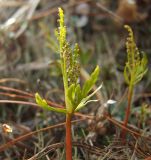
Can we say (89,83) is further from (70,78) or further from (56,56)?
(56,56)

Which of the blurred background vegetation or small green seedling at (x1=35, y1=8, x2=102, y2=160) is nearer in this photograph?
small green seedling at (x1=35, y1=8, x2=102, y2=160)

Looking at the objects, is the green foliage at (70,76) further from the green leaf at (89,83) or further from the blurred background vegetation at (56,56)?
the blurred background vegetation at (56,56)

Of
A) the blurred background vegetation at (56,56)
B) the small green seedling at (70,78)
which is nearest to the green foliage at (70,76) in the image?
the small green seedling at (70,78)

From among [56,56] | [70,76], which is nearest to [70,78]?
[70,76]

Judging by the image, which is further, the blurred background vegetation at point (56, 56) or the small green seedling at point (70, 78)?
the blurred background vegetation at point (56, 56)

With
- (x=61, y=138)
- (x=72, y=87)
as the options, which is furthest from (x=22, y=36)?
(x=72, y=87)

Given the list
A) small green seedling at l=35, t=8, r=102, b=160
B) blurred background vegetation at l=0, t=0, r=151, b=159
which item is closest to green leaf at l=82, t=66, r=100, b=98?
small green seedling at l=35, t=8, r=102, b=160

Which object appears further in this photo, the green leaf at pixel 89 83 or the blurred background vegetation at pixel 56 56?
the blurred background vegetation at pixel 56 56

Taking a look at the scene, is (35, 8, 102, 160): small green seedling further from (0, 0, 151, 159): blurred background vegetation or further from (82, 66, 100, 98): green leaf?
(0, 0, 151, 159): blurred background vegetation

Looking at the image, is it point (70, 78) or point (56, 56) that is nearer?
point (70, 78)

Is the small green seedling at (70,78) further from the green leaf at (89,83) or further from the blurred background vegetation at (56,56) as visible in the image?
the blurred background vegetation at (56,56)

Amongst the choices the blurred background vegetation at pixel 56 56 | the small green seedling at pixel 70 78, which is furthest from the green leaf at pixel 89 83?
the blurred background vegetation at pixel 56 56
